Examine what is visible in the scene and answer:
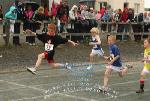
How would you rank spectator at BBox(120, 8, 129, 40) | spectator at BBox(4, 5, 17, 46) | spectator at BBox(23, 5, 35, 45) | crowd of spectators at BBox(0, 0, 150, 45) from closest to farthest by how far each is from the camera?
spectator at BBox(4, 5, 17, 46) < spectator at BBox(23, 5, 35, 45) < crowd of spectators at BBox(0, 0, 150, 45) < spectator at BBox(120, 8, 129, 40)

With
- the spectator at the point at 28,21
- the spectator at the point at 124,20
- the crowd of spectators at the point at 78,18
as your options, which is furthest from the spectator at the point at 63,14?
the spectator at the point at 124,20

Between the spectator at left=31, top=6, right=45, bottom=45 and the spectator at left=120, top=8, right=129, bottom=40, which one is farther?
the spectator at left=120, top=8, right=129, bottom=40

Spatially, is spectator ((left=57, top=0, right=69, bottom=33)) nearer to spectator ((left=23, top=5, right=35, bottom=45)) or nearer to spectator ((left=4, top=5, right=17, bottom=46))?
spectator ((left=23, top=5, right=35, bottom=45))

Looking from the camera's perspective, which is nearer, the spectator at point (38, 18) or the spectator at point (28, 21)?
the spectator at point (28, 21)

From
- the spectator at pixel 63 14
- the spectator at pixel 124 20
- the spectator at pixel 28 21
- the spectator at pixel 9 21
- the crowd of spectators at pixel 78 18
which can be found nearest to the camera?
the spectator at pixel 9 21

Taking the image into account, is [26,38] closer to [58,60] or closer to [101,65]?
[58,60]

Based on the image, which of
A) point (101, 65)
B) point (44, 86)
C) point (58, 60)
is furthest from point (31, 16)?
point (44, 86)

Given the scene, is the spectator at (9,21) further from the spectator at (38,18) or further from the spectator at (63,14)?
the spectator at (63,14)

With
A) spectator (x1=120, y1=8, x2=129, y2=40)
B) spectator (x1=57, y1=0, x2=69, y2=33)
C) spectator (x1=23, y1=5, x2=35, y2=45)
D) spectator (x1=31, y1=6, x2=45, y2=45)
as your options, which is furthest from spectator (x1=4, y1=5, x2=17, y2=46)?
spectator (x1=120, y1=8, x2=129, y2=40)

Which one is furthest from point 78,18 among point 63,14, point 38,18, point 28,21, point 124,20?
point 124,20

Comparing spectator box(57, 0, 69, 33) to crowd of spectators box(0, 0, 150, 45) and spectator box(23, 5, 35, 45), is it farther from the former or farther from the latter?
spectator box(23, 5, 35, 45)

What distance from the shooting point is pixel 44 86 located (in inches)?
543

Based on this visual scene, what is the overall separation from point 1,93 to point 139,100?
11.8 feet

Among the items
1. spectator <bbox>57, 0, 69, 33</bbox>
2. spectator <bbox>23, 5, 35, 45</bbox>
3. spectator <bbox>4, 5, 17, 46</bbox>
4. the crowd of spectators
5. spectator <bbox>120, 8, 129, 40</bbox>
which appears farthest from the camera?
spectator <bbox>120, 8, 129, 40</bbox>
